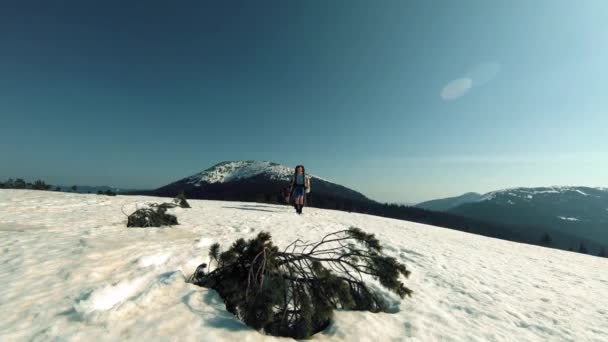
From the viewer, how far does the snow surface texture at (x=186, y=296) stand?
2951 millimetres

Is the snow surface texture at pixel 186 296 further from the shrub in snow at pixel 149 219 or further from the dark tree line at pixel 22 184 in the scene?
the dark tree line at pixel 22 184

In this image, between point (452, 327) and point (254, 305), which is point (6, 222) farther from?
point (452, 327)

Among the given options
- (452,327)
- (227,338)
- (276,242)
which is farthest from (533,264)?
(227,338)

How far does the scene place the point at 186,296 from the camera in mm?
3688

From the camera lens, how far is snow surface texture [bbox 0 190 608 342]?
2951 mm

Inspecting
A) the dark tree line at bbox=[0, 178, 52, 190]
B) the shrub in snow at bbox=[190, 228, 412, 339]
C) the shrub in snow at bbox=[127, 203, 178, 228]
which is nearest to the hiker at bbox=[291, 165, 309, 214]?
the shrub in snow at bbox=[127, 203, 178, 228]

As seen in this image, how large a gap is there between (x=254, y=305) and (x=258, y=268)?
0.56 meters

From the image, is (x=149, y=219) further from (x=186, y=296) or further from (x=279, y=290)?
(x=279, y=290)

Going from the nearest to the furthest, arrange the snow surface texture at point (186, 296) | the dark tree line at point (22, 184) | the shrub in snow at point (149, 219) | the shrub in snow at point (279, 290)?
the snow surface texture at point (186, 296), the shrub in snow at point (279, 290), the shrub in snow at point (149, 219), the dark tree line at point (22, 184)

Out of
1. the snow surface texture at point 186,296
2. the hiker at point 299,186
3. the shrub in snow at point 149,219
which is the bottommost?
the snow surface texture at point 186,296

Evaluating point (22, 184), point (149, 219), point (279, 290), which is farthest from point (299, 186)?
point (22, 184)

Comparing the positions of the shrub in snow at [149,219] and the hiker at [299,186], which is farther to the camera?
the hiker at [299,186]

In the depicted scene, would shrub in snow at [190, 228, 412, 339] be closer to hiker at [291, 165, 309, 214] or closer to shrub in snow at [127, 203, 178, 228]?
shrub in snow at [127, 203, 178, 228]

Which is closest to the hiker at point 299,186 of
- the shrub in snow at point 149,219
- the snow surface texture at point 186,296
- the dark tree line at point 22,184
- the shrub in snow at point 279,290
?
the snow surface texture at point 186,296
